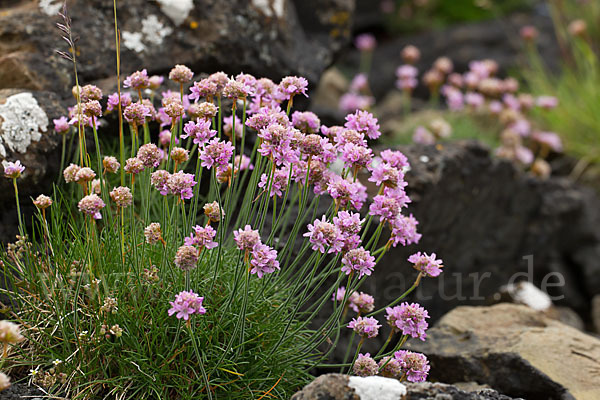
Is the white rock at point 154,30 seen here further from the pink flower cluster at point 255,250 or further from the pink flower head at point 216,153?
the pink flower cluster at point 255,250

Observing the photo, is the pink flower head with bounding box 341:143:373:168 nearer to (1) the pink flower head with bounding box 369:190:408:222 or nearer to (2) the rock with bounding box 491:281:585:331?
(1) the pink flower head with bounding box 369:190:408:222

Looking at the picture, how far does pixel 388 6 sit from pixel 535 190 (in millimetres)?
5745

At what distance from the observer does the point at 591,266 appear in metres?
5.32

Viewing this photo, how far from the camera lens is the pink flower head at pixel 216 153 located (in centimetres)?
211

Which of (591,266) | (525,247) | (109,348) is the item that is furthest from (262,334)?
(591,266)

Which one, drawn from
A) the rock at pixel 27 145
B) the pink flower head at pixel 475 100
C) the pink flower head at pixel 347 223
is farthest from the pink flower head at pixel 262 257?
the pink flower head at pixel 475 100

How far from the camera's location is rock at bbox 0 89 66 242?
284cm

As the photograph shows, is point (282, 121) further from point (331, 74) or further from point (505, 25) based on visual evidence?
point (505, 25)

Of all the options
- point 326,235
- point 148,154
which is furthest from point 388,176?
point 148,154

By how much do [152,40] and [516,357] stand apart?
277cm

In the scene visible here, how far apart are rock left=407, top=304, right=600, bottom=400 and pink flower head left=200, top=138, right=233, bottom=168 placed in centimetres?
171

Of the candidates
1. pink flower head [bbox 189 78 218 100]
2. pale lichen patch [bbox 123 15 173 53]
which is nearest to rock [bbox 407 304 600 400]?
pink flower head [bbox 189 78 218 100]

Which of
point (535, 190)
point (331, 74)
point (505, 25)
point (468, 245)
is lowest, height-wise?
point (468, 245)

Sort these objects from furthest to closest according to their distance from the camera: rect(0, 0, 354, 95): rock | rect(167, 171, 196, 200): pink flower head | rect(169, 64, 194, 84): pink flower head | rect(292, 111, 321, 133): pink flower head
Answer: rect(0, 0, 354, 95): rock
rect(292, 111, 321, 133): pink flower head
rect(169, 64, 194, 84): pink flower head
rect(167, 171, 196, 200): pink flower head
